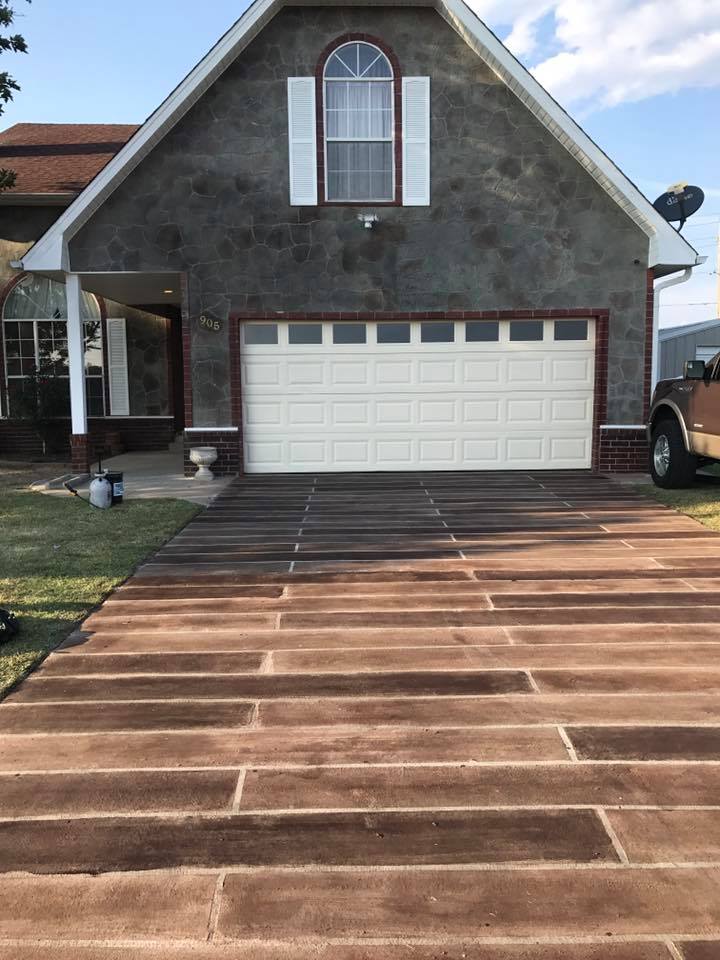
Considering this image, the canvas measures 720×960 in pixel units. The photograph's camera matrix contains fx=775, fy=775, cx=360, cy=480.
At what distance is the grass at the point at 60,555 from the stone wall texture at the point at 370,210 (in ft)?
11.0

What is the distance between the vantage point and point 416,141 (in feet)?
37.4

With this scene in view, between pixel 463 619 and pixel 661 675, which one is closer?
pixel 661 675

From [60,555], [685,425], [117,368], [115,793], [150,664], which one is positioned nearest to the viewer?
[115,793]

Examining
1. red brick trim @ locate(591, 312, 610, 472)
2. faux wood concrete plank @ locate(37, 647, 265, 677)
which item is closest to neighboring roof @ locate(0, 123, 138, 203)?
red brick trim @ locate(591, 312, 610, 472)

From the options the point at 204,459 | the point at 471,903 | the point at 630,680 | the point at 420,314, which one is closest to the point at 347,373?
the point at 420,314

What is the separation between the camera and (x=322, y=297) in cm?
1157

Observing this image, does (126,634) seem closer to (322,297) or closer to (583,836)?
(583,836)

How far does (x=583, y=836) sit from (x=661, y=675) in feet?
5.25

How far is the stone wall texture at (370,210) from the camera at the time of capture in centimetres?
1129

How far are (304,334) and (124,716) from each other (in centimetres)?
884

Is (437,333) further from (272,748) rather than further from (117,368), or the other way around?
(272,748)

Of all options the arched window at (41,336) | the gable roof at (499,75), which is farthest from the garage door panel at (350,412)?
the arched window at (41,336)

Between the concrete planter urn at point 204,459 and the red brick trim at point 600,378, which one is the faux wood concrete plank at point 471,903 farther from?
Result: the red brick trim at point 600,378

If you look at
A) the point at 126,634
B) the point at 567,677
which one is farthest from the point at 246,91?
the point at 567,677
